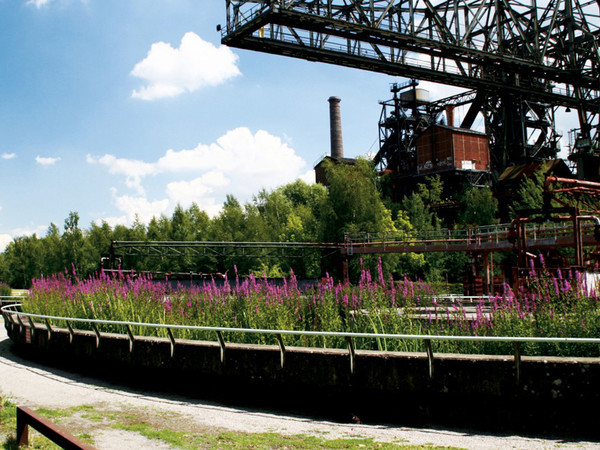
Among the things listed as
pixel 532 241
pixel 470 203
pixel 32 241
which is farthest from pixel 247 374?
pixel 32 241

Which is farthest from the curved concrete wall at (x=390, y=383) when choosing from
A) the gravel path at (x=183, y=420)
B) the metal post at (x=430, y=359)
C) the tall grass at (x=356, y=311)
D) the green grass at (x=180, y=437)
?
the green grass at (x=180, y=437)

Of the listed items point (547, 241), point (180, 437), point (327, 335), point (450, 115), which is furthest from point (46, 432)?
point (450, 115)

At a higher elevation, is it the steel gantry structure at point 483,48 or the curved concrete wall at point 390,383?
the steel gantry structure at point 483,48

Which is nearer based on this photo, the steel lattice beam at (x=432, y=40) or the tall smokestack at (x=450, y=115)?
the steel lattice beam at (x=432, y=40)

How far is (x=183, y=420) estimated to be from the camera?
720cm

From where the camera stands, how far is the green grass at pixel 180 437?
5984 mm

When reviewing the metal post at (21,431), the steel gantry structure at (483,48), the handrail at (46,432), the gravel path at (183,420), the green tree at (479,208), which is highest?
the steel gantry structure at (483,48)

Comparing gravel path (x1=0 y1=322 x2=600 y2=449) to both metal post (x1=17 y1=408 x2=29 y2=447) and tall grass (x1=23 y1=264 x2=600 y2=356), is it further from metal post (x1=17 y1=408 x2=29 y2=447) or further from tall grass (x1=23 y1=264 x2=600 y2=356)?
tall grass (x1=23 y1=264 x2=600 y2=356)

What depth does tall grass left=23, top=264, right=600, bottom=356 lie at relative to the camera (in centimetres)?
788

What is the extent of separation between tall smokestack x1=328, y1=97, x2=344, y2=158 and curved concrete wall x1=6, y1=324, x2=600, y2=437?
63.9 m

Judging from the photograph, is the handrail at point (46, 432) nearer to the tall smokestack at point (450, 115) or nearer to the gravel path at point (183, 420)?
the gravel path at point (183, 420)

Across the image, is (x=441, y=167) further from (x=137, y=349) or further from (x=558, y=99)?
(x=137, y=349)

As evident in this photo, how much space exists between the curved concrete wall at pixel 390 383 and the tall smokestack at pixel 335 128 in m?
63.9

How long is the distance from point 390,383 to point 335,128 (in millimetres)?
66972
